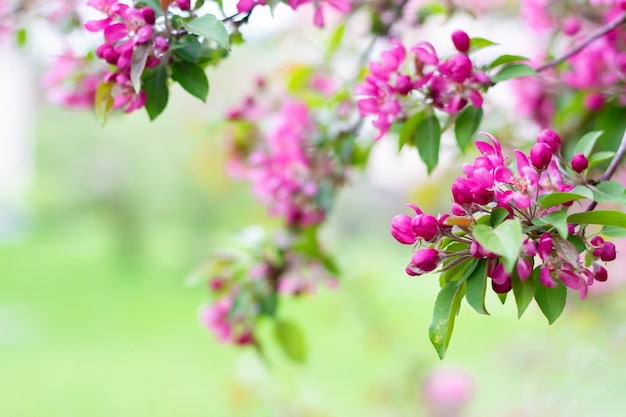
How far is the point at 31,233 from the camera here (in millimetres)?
6062

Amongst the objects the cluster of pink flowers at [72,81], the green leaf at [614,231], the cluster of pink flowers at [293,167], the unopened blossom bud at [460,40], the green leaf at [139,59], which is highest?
the green leaf at [139,59]

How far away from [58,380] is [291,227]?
3.00 metres

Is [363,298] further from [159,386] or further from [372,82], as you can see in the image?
[159,386]

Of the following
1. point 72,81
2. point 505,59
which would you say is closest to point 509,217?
point 505,59

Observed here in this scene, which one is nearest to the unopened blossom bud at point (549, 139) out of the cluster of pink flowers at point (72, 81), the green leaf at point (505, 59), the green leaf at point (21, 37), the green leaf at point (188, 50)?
the green leaf at point (505, 59)

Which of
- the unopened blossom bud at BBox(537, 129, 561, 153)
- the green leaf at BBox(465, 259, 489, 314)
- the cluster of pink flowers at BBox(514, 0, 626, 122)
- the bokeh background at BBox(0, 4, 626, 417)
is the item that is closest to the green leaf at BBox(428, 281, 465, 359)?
the green leaf at BBox(465, 259, 489, 314)

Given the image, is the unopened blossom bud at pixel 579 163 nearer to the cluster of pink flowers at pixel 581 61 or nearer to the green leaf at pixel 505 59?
the green leaf at pixel 505 59

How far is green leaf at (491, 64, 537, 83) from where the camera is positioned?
0.56 metres

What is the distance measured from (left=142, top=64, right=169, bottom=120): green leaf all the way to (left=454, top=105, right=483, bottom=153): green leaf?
229 millimetres

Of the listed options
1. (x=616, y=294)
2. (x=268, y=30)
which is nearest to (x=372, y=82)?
(x=268, y=30)

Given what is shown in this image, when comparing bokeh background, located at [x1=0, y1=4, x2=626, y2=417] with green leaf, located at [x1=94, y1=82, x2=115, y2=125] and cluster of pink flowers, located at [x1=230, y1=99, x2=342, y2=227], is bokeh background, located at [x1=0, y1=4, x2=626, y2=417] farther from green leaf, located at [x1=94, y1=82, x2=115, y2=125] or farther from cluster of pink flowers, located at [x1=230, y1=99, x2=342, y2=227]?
green leaf, located at [x1=94, y1=82, x2=115, y2=125]

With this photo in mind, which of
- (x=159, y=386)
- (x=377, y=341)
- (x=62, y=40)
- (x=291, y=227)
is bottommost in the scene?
(x=159, y=386)

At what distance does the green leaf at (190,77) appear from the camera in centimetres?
53

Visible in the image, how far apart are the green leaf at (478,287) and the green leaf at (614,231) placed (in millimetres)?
80
